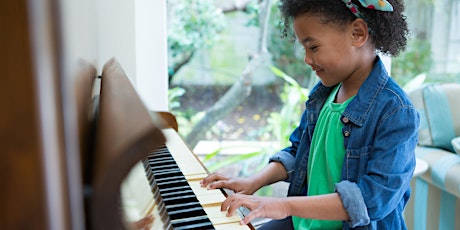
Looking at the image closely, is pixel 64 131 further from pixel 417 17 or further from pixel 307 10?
pixel 417 17

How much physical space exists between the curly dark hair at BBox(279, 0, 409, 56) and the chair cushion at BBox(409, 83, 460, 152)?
0.99 m

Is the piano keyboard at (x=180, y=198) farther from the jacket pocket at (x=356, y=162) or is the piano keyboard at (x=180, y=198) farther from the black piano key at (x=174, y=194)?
the jacket pocket at (x=356, y=162)

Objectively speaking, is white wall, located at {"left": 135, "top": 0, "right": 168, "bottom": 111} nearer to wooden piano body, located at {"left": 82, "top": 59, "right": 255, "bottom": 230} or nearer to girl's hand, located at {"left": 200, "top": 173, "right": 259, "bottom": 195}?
wooden piano body, located at {"left": 82, "top": 59, "right": 255, "bottom": 230}

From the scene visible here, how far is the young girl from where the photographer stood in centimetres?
103

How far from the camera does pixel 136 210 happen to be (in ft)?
2.27

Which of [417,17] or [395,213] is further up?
[417,17]

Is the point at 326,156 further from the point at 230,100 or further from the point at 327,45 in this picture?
the point at 230,100

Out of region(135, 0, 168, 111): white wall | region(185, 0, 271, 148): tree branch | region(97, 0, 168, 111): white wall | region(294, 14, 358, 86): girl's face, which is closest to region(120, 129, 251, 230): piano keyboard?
region(294, 14, 358, 86): girl's face

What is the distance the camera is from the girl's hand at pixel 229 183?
3.43 feet

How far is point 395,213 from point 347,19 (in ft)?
1.72

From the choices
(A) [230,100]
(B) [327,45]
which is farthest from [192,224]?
(A) [230,100]

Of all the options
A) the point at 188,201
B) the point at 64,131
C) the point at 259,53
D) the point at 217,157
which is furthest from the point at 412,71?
the point at 64,131

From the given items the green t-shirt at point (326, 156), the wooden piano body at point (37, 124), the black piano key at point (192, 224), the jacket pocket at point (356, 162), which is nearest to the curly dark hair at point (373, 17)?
the green t-shirt at point (326, 156)

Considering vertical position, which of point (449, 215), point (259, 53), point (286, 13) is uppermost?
point (286, 13)
